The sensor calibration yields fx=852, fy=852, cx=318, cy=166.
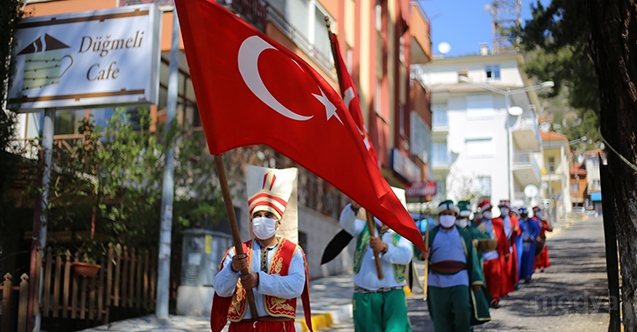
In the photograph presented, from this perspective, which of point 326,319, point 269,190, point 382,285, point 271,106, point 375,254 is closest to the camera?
point 271,106

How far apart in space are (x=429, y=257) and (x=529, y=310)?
491 centimetres

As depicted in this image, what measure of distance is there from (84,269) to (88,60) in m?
3.01

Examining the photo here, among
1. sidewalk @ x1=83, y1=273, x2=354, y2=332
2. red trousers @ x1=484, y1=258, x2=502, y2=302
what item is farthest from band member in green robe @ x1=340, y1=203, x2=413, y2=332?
red trousers @ x1=484, y1=258, x2=502, y2=302

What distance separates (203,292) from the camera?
47.3 feet

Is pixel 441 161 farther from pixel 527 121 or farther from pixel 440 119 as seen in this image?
pixel 527 121

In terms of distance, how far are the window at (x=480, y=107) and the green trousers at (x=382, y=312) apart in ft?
187

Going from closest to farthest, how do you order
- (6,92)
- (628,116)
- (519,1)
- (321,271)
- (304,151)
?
1. (304,151)
2. (628,116)
3. (6,92)
4. (321,271)
5. (519,1)

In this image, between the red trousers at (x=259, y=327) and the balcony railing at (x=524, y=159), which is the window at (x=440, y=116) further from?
the red trousers at (x=259, y=327)

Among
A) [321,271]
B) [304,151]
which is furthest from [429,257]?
[321,271]

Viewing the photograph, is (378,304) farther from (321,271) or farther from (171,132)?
(321,271)

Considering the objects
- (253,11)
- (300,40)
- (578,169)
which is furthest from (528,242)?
(578,169)

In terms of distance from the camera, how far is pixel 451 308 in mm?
10562

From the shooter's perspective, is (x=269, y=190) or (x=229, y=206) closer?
(x=229, y=206)

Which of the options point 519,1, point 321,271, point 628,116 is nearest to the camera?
point 628,116
